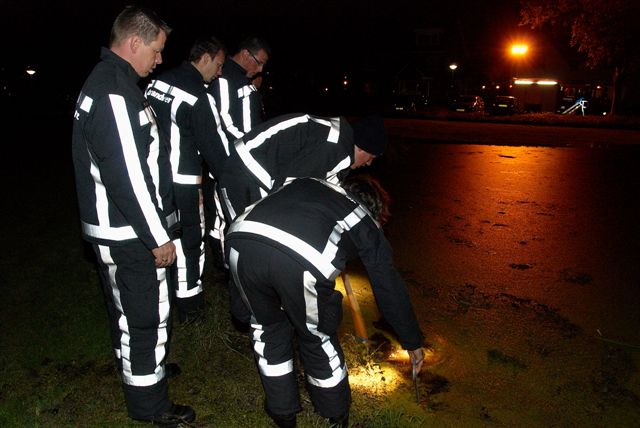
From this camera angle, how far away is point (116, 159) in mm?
Answer: 2521

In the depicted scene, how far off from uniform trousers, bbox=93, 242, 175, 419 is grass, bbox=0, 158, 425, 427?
28 centimetres

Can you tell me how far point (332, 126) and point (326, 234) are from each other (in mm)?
745

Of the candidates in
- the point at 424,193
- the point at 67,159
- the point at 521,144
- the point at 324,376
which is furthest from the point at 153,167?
the point at 521,144

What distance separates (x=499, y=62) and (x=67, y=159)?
127ft

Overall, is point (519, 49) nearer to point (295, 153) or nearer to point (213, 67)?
point (213, 67)

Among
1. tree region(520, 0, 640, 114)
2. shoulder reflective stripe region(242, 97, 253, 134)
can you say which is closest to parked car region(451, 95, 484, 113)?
tree region(520, 0, 640, 114)

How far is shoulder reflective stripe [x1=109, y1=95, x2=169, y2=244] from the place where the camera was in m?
2.52

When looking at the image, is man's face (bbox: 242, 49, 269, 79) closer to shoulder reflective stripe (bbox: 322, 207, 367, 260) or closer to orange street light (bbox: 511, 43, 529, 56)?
shoulder reflective stripe (bbox: 322, 207, 367, 260)

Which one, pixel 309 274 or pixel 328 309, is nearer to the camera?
pixel 309 274

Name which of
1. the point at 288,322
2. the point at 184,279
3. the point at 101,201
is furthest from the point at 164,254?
the point at 184,279

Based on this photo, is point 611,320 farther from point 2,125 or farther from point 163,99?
point 2,125

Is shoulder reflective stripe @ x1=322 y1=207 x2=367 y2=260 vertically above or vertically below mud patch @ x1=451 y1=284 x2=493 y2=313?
above

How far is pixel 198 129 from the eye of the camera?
3898mm

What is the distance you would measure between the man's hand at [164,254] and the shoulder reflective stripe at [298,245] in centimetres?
45
